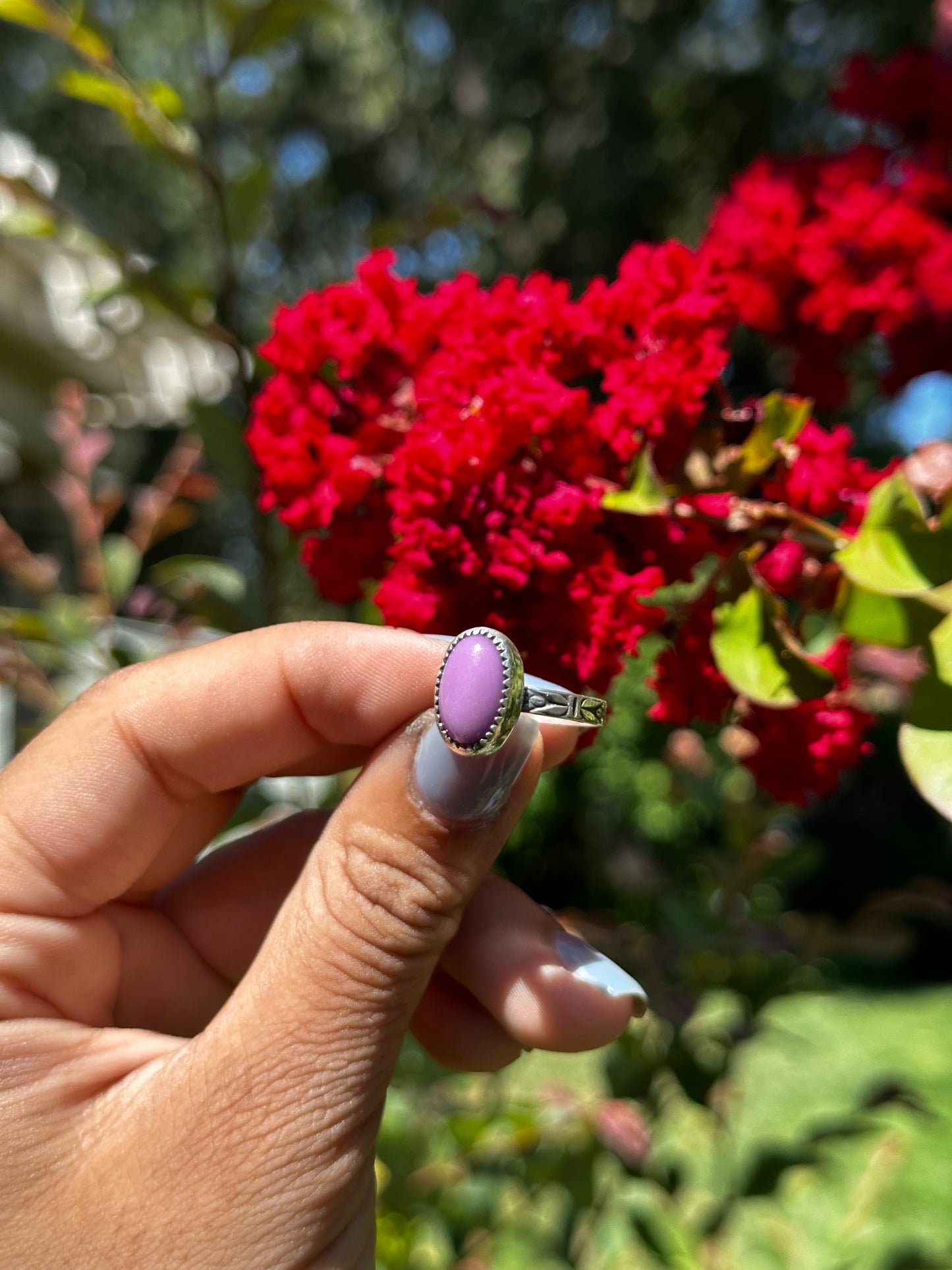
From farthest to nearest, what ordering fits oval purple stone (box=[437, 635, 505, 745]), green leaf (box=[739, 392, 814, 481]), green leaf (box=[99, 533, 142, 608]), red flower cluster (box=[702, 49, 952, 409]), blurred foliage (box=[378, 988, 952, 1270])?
green leaf (box=[99, 533, 142, 608]), blurred foliage (box=[378, 988, 952, 1270]), red flower cluster (box=[702, 49, 952, 409]), green leaf (box=[739, 392, 814, 481]), oval purple stone (box=[437, 635, 505, 745])

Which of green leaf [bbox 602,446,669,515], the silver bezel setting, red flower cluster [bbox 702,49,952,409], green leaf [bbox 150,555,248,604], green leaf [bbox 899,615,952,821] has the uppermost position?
red flower cluster [bbox 702,49,952,409]

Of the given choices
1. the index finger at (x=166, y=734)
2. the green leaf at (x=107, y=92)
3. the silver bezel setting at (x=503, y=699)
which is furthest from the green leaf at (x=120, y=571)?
the silver bezel setting at (x=503, y=699)

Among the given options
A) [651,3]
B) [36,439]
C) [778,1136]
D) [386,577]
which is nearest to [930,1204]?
[778,1136]

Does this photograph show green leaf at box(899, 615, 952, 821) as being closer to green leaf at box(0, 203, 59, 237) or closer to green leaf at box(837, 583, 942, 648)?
green leaf at box(837, 583, 942, 648)

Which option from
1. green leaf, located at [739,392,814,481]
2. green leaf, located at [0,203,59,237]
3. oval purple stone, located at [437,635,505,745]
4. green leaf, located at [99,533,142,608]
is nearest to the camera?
oval purple stone, located at [437,635,505,745]

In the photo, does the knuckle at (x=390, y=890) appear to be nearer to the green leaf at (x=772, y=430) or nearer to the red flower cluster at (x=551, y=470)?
the red flower cluster at (x=551, y=470)

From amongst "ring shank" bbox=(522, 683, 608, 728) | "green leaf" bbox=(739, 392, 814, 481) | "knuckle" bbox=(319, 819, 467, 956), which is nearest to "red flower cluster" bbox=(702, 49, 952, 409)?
"green leaf" bbox=(739, 392, 814, 481)

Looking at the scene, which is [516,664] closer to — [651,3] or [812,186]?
[812,186]
